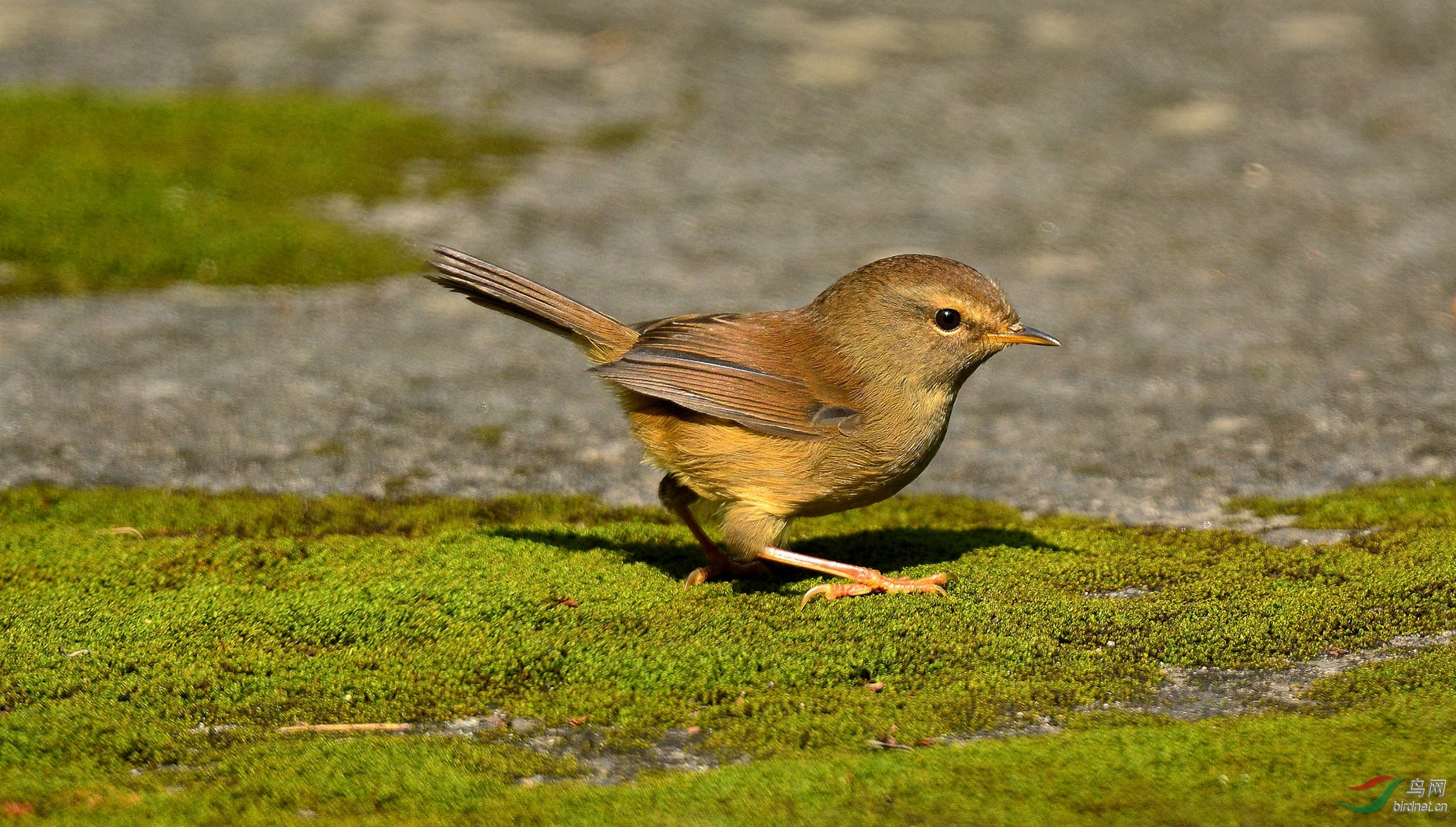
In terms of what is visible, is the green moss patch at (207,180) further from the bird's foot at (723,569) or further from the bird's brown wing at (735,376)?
the bird's foot at (723,569)

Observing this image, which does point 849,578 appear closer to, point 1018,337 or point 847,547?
point 847,547

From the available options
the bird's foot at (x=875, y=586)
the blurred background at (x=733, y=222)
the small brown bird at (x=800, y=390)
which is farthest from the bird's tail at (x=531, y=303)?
the bird's foot at (x=875, y=586)

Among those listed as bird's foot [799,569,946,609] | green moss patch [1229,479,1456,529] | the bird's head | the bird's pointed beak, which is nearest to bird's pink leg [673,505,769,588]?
bird's foot [799,569,946,609]

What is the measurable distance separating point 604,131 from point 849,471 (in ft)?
17.3

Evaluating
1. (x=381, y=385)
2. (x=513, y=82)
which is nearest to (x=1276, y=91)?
(x=513, y=82)

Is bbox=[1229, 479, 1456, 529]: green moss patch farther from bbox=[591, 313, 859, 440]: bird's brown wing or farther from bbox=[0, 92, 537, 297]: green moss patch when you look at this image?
bbox=[0, 92, 537, 297]: green moss patch

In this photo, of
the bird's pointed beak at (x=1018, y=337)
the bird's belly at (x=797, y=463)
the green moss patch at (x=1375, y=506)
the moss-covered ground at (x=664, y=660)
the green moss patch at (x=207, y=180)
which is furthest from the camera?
the green moss patch at (x=207, y=180)

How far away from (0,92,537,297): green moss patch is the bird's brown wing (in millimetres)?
3331

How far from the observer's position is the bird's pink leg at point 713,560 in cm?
482

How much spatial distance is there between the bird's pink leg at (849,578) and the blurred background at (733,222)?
3.44 ft

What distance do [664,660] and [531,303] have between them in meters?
1.64

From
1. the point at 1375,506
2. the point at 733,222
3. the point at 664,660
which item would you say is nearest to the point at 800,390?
the point at 664,660

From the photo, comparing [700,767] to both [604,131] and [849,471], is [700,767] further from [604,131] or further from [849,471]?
Result: [604,131]

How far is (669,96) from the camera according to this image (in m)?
9.77
